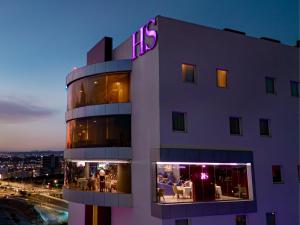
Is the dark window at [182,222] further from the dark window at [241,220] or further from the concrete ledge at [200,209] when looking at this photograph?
the dark window at [241,220]

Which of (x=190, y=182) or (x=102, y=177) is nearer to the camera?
(x=190, y=182)

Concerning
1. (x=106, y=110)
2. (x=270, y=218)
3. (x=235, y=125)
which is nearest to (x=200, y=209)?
(x=235, y=125)

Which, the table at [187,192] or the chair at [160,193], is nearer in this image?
the chair at [160,193]

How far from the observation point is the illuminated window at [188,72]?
67.2 ft

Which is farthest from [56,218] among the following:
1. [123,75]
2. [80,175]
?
[123,75]

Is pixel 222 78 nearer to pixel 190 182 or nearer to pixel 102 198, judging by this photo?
pixel 190 182

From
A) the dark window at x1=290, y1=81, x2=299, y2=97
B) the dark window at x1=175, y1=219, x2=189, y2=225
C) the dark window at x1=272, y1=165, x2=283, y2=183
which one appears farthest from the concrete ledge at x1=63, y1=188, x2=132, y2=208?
the dark window at x1=290, y1=81, x2=299, y2=97

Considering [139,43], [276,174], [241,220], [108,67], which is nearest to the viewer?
[241,220]

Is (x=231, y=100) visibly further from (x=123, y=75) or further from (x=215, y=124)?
(x=123, y=75)

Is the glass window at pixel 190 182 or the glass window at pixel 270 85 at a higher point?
the glass window at pixel 270 85

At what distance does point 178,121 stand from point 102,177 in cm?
733

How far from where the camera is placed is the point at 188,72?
2069 cm

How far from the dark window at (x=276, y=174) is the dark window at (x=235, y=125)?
3923 mm

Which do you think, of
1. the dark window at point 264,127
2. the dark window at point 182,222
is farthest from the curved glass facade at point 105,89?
the dark window at point 264,127
